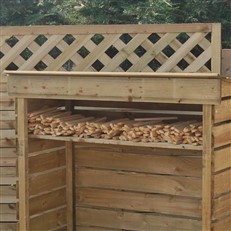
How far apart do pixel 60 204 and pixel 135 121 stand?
4.05ft

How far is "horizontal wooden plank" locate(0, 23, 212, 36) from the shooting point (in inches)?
212

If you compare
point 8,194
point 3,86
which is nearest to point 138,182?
point 8,194

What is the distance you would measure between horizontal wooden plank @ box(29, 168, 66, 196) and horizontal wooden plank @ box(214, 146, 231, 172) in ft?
5.70

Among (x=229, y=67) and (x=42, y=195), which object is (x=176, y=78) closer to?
(x=229, y=67)

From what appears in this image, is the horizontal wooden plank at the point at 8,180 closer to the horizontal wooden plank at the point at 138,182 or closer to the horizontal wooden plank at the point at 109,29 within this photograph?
the horizontal wooden plank at the point at 138,182

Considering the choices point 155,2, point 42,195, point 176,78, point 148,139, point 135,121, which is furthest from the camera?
point 155,2

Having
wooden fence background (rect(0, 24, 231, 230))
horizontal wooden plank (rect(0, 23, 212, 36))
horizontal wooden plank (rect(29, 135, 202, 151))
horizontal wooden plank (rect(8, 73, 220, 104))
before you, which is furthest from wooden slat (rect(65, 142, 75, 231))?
horizontal wooden plank (rect(0, 23, 212, 36))

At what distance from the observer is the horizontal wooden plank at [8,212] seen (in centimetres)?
623

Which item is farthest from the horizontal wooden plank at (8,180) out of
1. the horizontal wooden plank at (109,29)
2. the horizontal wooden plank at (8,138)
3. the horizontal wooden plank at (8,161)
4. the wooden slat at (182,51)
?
the wooden slat at (182,51)

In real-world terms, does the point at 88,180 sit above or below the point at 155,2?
below

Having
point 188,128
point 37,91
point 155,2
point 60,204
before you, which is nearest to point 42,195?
point 60,204

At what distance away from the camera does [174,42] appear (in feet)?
18.1

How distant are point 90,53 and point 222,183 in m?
1.61

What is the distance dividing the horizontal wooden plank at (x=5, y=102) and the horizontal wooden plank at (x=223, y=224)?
7.20 feet
